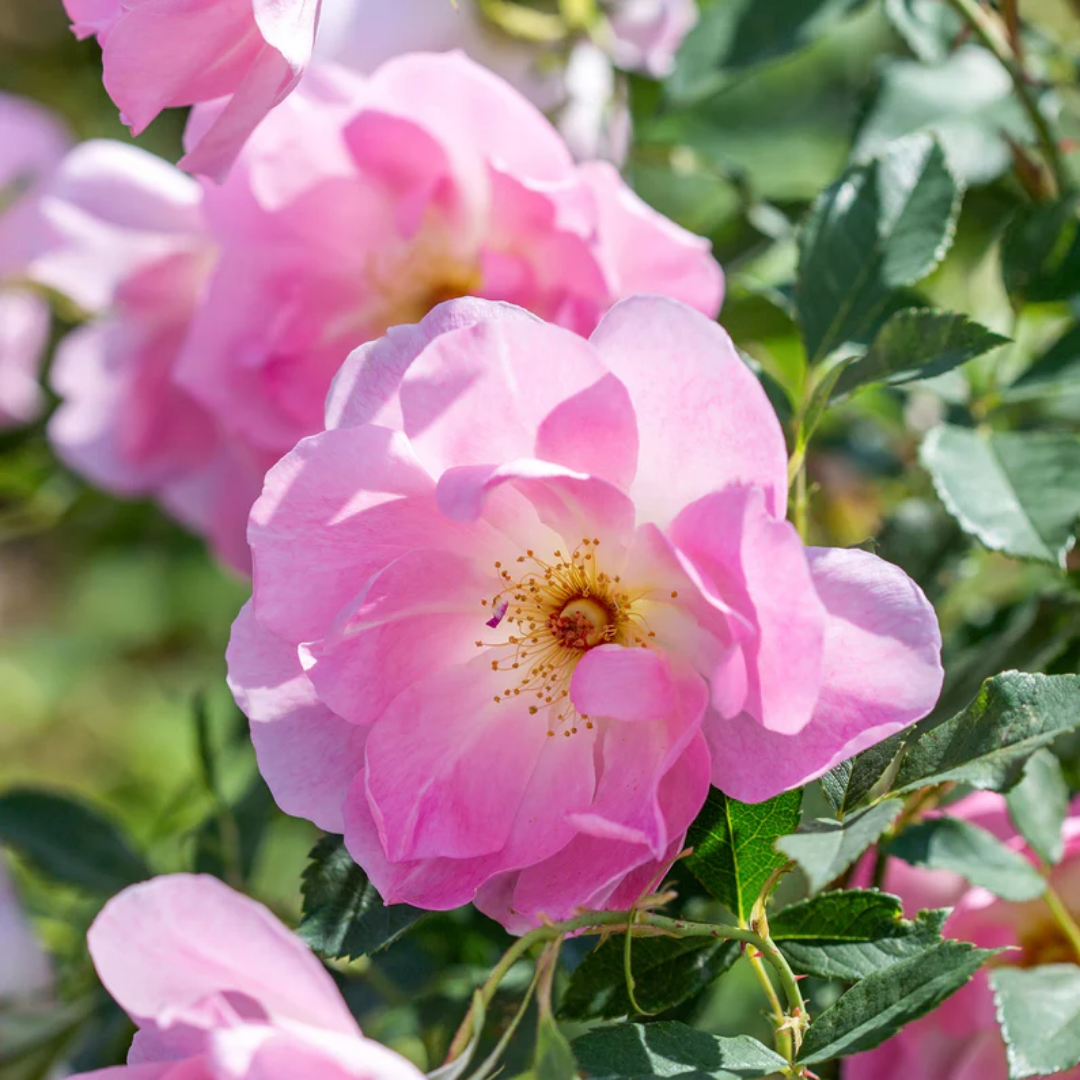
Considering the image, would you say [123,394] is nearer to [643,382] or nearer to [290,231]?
[290,231]

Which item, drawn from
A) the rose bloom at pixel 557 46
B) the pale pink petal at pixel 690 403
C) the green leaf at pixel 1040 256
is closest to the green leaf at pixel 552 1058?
the pale pink petal at pixel 690 403

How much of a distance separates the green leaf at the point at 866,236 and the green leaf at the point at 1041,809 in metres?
0.17

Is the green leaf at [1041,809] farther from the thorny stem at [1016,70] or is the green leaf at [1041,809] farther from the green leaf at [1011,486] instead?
the thorny stem at [1016,70]

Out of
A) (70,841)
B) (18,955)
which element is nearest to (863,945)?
(70,841)

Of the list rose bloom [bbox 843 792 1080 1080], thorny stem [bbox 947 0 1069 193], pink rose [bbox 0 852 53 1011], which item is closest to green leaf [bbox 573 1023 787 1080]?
rose bloom [bbox 843 792 1080 1080]

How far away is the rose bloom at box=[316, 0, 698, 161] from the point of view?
745 mm

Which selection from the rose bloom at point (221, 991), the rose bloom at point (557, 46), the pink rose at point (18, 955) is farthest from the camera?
the pink rose at point (18, 955)

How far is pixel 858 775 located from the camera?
1.24 ft

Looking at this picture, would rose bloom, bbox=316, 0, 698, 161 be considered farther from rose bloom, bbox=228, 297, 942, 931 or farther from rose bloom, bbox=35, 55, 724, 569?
rose bloom, bbox=228, 297, 942, 931

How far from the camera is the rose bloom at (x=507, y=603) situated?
34 cm

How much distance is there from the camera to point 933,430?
0.50 m

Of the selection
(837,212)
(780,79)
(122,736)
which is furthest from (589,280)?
(122,736)

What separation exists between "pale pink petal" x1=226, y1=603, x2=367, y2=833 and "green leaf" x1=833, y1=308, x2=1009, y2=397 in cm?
21

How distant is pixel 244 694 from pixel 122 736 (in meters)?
2.06
